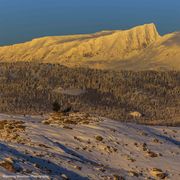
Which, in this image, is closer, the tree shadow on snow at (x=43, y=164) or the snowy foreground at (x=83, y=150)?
the tree shadow on snow at (x=43, y=164)

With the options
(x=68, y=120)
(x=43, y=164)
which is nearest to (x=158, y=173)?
(x=43, y=164)

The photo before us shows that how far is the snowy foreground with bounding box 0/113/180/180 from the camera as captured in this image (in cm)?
3906

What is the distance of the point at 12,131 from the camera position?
52.0 m

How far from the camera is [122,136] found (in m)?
57.7

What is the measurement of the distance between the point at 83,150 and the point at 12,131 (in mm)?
7369

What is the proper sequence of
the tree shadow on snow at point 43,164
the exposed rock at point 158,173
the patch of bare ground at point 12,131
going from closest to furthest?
1. the tree shadow on snow at point 43,164
2. the exposed rock at point 158,173
3. the patch of bare ground at point 12,131

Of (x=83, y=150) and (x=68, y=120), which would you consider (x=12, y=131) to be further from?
(x=68, y=120)

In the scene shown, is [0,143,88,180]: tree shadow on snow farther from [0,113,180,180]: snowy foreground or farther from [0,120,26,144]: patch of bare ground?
[0,120,26,144]: patch of bare ground

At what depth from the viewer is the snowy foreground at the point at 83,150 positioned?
128ft

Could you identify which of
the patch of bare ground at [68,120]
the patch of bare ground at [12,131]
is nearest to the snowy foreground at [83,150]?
the patch of bare ground at [12,131]

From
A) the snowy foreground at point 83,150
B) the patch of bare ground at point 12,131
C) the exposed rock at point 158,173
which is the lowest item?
the exposed rock at point 158,173

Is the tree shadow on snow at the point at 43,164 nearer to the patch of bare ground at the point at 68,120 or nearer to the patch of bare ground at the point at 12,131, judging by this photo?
the patch of bare ground at the point at 12,131

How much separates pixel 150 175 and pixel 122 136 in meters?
12.3

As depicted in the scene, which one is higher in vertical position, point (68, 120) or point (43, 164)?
point (43, 164)
